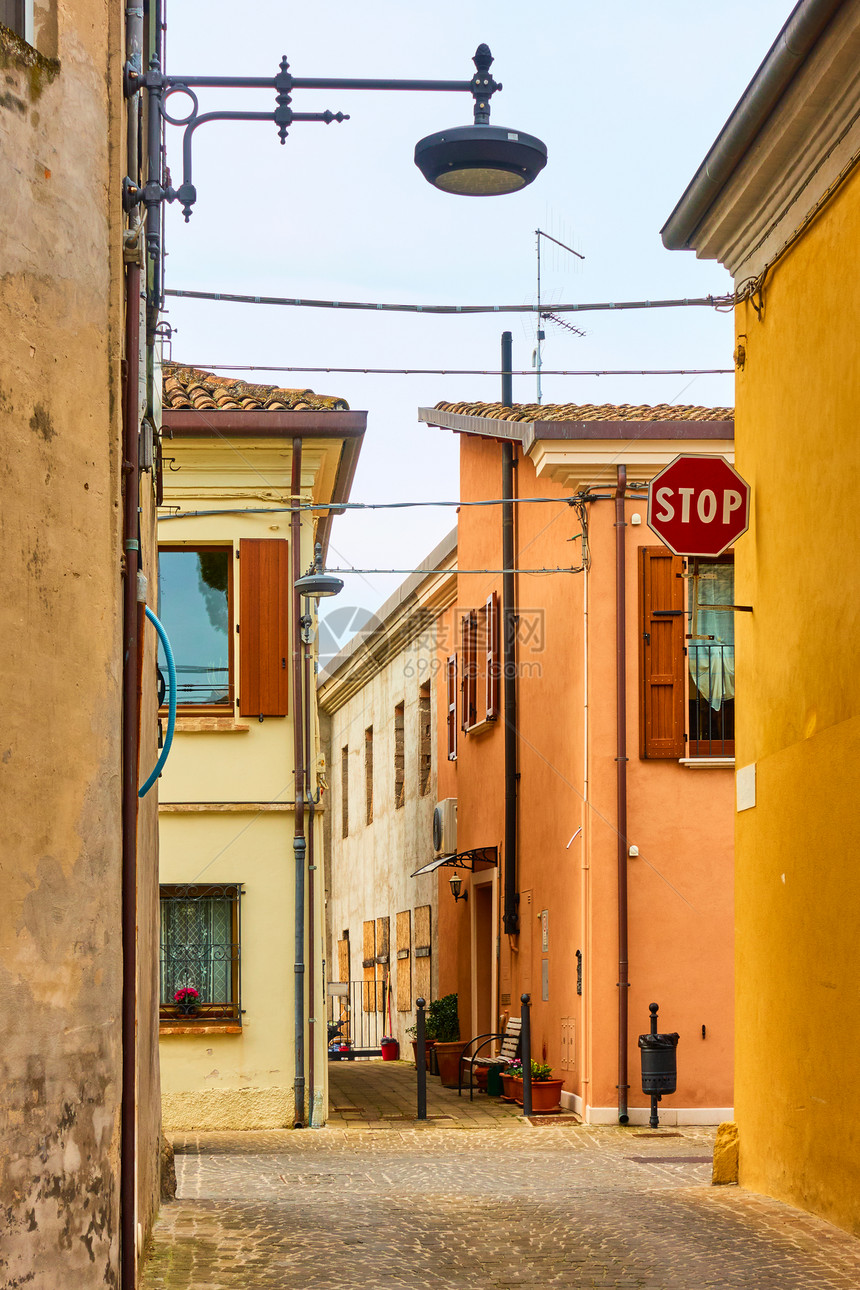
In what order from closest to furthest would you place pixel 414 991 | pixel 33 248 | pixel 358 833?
pixel 33 248
pixel 414 991
pixel 358 833

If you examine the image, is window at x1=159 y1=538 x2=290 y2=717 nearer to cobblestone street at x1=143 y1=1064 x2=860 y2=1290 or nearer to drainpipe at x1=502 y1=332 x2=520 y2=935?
drainpipe at x1=502 y1=332 x2=520 y2=935

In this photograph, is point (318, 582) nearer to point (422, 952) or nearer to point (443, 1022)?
point (443, 1022)

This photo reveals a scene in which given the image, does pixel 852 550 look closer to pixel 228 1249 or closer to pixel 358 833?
pixel 228 1249

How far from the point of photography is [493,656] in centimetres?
1916

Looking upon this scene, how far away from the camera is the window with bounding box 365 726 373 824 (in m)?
27.7


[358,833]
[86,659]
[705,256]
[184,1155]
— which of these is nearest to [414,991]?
[358,833]

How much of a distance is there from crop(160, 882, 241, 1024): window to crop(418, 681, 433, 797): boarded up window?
8312 mm

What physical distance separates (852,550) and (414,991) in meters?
16.4

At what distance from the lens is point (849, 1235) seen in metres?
8.02

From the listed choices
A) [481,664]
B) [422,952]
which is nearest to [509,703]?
[481,664]

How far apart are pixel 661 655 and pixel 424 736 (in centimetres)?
889

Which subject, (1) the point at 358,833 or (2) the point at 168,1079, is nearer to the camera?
(2) the point at 168,1079

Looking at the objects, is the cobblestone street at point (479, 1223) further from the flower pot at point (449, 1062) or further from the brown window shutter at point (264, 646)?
the flower pot at point (449, 1062)

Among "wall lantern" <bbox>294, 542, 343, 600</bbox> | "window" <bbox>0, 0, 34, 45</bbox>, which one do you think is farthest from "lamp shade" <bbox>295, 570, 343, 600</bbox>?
"window" <bbox>0, 0, 34, 45</bbox>
